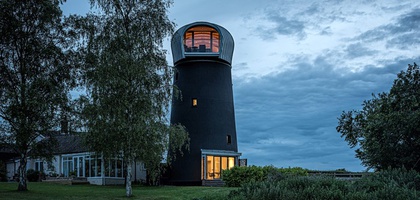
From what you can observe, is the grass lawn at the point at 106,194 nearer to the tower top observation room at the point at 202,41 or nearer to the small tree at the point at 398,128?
the small tree at the point at 398,128

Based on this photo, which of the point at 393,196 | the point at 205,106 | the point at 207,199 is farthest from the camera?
the point at 205,106

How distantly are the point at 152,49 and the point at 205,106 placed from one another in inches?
396

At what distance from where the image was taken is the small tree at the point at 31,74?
23.8 m

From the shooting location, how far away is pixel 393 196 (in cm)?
765

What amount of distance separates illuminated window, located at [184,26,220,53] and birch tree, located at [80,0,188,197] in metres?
9.23

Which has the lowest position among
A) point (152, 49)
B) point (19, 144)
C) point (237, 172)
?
point (237, 172)

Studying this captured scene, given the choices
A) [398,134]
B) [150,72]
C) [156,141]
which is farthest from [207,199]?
[398,134]

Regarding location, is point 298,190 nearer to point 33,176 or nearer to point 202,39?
point 202,39

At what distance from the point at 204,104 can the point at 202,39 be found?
4941 mm

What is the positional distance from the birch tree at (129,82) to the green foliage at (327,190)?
503 inches

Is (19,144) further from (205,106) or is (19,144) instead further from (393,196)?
(393,196)

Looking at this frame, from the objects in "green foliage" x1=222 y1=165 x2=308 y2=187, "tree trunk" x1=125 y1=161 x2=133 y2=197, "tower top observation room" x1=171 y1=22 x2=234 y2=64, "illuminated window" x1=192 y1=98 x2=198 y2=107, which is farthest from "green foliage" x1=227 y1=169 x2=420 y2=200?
"tower top observation room" x1=171 y1=22 x2=234 y2=64

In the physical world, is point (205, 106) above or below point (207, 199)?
above

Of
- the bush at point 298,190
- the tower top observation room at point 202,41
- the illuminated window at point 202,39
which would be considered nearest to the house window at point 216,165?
the tower top observation room at point 202,41
